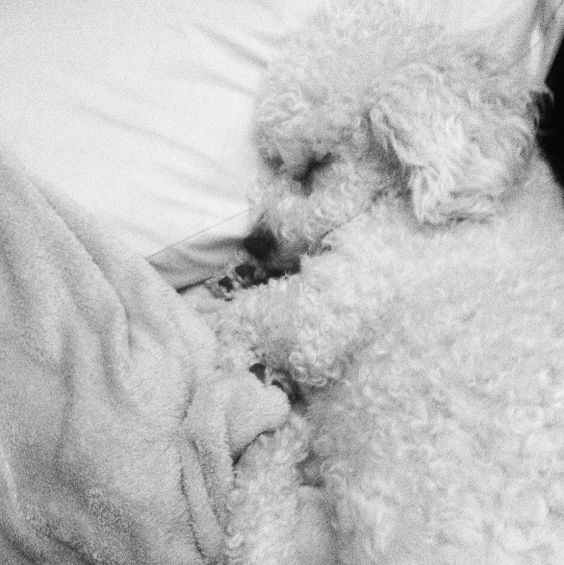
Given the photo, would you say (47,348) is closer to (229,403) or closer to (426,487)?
(229,403)

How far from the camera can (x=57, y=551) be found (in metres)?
0.97

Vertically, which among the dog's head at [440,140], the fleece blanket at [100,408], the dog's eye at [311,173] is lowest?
the fleece blanket at [100,408]

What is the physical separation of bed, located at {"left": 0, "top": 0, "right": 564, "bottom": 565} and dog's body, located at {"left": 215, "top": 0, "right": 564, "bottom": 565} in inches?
3.7

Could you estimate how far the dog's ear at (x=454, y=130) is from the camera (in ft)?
3.56

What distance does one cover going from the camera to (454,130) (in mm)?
1092

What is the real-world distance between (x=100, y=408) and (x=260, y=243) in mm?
432

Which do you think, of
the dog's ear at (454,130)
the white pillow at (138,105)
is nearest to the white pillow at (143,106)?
the white pillow at (138,105)

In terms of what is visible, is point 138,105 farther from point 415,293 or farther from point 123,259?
point 415,293

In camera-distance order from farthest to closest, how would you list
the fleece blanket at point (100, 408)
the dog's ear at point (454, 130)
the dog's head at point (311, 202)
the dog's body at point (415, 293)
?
the dog's head at point (311, 202) < the dog's ear at point (454, 130) < the fleece blanket at point (100, 408) < the dog's body at point (415, 293)

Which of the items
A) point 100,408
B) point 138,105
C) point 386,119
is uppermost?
point 386,119

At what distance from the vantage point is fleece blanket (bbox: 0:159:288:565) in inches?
37.6

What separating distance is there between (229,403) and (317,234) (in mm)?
393

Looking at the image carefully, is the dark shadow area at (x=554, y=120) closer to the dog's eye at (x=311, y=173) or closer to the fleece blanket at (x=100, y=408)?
the dog's eye at (x=311, y=173)

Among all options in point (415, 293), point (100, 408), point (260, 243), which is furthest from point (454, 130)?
point (100, 408)
